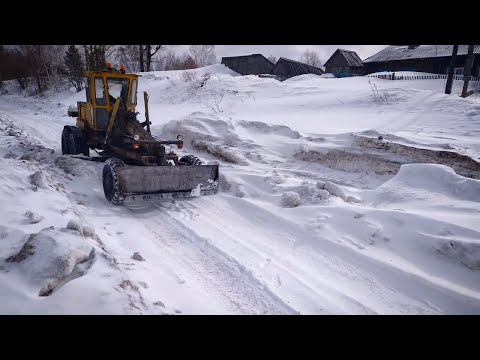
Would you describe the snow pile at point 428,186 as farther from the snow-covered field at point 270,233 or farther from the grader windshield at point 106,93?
the grader windshield at point 106,93

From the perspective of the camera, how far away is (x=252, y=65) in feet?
128

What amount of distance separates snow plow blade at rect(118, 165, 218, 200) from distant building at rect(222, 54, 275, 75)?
3438 cm

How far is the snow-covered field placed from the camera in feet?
11.1

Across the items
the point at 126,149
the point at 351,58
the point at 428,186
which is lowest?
the point at 428,186

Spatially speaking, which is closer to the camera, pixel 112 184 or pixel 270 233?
pixel 270 233

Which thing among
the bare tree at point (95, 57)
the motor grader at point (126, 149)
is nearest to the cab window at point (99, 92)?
the motor grader at point (126, 149)

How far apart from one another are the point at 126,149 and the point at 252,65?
3455 centimetres

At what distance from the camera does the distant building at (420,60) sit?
28.5 m

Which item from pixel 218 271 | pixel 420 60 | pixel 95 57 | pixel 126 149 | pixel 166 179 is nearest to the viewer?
pixel 218 271

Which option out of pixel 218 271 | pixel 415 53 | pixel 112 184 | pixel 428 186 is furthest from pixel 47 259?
pixel 415 53

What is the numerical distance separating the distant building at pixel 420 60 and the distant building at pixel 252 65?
36.0 ft

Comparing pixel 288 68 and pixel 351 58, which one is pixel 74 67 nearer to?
pixel 288 68
